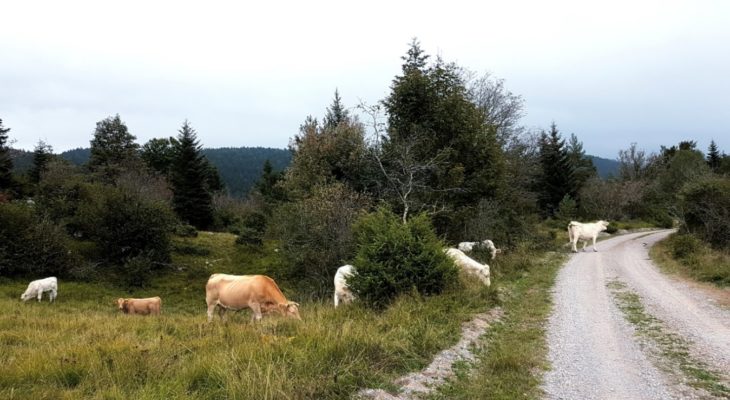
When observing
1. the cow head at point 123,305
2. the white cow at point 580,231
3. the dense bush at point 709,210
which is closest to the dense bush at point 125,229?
the cow head at point 123,305

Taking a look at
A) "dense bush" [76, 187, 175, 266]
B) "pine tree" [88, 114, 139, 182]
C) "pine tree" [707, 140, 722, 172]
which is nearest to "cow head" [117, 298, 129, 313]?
"dense bush" [76, 187, 175, 266]

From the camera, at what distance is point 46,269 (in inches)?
1010

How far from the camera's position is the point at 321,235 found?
18.8 m

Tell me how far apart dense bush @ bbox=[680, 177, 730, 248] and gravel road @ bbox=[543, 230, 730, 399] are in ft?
26.0

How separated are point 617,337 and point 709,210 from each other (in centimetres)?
1938

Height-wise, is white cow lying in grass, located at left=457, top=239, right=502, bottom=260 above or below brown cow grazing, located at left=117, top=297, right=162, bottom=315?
above

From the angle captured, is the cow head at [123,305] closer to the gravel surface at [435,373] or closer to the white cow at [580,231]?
the gravel surface at [435,373]

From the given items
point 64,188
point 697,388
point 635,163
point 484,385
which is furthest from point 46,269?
point 635,163

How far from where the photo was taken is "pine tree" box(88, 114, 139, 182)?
5553cm

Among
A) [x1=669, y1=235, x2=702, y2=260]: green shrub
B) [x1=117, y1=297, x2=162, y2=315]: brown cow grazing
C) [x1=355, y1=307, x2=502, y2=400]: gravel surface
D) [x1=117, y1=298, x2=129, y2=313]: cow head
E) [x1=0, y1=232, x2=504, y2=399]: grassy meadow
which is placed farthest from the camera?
[x1=669, y1=235, x2=702, y2=260]: green shrub

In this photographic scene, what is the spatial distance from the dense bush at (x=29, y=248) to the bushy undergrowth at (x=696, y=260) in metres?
30.2

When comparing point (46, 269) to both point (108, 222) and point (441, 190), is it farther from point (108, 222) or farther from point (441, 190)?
point (441, 190)

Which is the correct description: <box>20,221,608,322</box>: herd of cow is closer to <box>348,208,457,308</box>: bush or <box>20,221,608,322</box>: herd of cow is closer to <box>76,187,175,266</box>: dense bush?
<box>348,208,457,308</box>: bush

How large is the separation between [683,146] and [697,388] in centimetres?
9936
